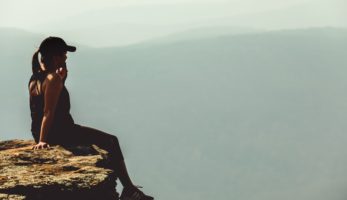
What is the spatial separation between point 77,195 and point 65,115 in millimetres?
1697

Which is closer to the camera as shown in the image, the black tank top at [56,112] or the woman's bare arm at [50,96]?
the woman's bare arm at [50,96]

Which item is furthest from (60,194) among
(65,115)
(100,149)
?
(100,149)

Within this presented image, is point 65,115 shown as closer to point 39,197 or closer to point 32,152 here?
point 32,152

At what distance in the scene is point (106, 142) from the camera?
936 cm

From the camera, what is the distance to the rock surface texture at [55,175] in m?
7.84

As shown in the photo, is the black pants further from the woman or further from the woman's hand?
the woman's hand

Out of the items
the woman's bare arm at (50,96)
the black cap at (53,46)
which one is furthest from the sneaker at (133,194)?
the black cap at (53,46)

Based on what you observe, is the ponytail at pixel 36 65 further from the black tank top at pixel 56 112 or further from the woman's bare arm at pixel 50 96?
the woman's bare arm at pixel 50 96

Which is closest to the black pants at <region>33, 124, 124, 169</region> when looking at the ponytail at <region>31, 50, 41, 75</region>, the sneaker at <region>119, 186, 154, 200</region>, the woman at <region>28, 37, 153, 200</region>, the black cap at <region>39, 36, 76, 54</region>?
the woman at <region>28, 37, 153, 200</region>

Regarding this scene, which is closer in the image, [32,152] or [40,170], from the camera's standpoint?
[40,170]

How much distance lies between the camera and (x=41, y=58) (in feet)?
30.5

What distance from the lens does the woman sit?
8.95 metres

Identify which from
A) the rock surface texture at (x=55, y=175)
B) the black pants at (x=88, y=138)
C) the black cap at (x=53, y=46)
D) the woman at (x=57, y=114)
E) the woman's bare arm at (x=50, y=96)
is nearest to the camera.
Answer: the rock surface texture at (x=55, y=175)

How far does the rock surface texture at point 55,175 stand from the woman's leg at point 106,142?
0.17m
